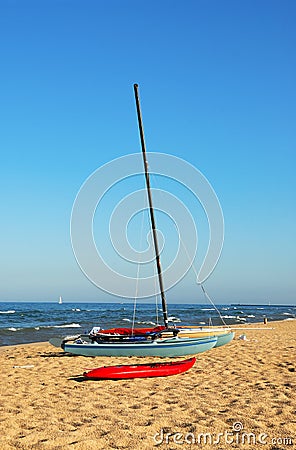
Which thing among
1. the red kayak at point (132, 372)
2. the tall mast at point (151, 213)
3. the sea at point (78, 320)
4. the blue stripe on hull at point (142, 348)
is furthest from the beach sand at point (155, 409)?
the sea at point (78, 320)

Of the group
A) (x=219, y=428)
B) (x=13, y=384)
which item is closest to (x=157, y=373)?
(x=13, y=384)

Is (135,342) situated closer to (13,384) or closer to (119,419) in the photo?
(13,384)

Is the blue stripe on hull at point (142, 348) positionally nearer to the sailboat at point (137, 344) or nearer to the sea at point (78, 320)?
the sailboat at point (137, 344)

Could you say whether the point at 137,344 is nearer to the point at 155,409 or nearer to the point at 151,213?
the point at 151,213

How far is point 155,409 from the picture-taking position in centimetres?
798

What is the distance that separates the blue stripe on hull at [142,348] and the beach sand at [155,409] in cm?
208

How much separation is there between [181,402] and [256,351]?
8232 millimetres

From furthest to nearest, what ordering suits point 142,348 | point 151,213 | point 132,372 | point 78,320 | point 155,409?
point 78,320
point 151,213
point 142,348
point 132,372
point 155,409

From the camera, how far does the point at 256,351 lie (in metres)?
15.9

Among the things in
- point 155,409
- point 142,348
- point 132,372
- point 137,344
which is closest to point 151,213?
point 137,344

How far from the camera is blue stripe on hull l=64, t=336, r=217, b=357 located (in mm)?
14844

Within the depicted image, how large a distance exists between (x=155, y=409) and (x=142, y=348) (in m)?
6.88

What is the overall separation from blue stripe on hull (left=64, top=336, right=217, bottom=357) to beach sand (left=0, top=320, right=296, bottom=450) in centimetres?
208

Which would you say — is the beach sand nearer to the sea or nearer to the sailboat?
the sailboat
